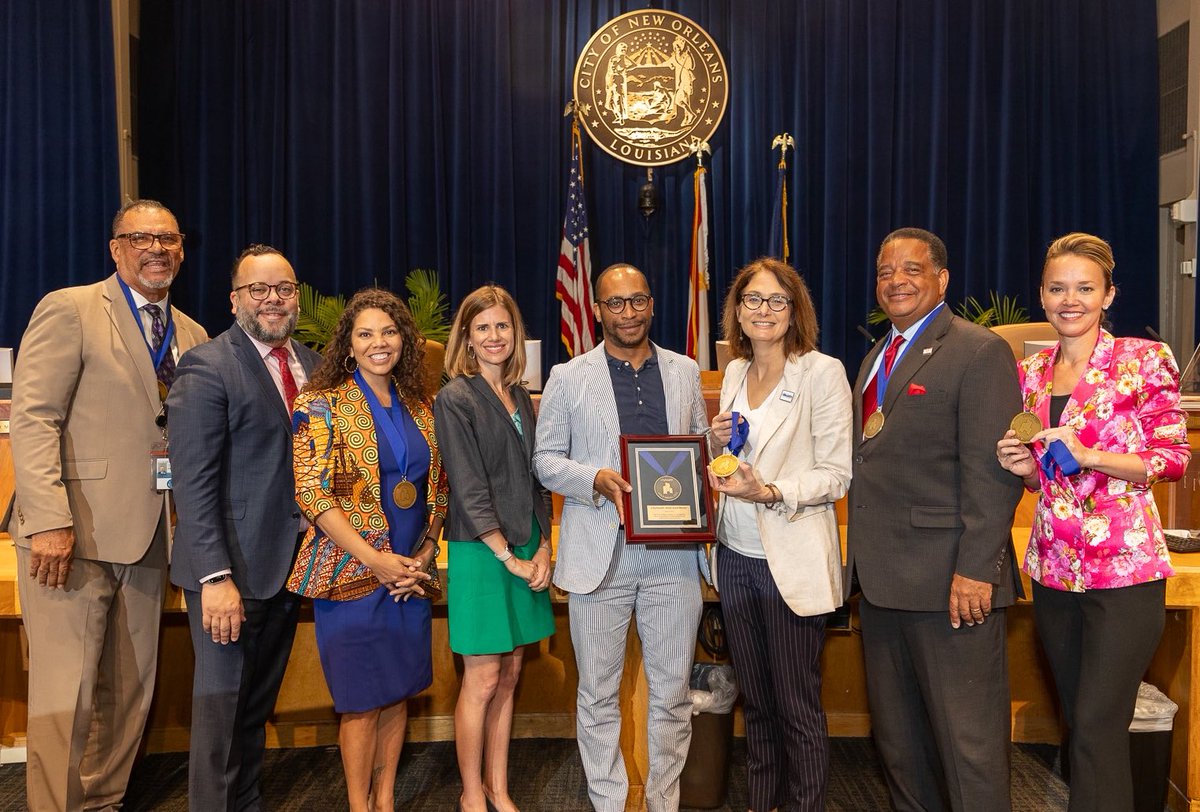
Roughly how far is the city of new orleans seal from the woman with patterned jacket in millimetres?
5185

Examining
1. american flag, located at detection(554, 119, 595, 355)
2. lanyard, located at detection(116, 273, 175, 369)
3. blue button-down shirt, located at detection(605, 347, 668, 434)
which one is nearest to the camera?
blue button-down shirt, located at detection(605, 347, 668, 434)

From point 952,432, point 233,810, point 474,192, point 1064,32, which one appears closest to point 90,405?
point 233,810

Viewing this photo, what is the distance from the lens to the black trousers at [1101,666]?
2.32 metres

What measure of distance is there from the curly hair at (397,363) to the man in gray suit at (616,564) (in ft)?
1.33

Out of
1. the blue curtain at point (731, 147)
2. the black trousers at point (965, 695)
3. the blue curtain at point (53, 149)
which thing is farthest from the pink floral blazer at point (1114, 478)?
the blue curtain at point (53, 149)

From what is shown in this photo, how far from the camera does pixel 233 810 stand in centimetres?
268

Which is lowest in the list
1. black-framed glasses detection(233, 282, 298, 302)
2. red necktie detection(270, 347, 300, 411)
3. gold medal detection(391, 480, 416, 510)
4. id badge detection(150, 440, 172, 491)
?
gold medal detection(391, 480, 416, 510)

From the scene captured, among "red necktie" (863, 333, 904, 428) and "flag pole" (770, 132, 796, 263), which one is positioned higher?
"flag pole" (770, 132, 796, 263)

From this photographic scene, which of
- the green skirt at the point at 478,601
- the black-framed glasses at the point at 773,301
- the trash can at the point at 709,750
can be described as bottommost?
the trash can at the point at 709,750

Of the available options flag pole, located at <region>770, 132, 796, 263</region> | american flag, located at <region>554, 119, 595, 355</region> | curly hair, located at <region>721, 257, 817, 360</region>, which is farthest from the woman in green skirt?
flag pole, located at <region>770, 132, 796, 263</region>

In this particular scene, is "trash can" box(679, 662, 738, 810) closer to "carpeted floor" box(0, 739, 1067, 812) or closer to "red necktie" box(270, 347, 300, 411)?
"carpeted floor" box(0, 739, 1067, 812)

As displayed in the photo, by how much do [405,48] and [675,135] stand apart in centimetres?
231

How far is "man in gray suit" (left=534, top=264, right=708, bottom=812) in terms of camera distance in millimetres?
2674

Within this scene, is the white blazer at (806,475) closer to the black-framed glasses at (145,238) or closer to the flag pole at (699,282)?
the black-framed glasses at (145,238)
